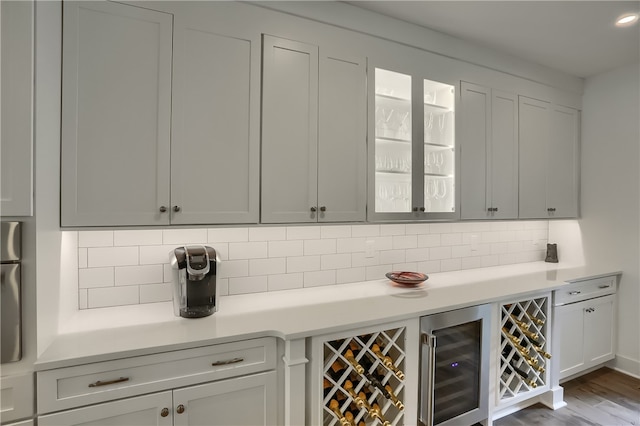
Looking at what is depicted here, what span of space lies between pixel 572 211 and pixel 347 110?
260 centimetres

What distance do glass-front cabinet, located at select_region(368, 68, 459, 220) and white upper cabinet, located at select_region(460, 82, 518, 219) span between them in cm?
12

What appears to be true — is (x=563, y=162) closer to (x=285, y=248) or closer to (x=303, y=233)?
(x=303, y=233)

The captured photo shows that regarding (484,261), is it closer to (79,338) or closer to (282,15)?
(282,15)

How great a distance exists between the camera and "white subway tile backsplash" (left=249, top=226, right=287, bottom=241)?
7.09 feet

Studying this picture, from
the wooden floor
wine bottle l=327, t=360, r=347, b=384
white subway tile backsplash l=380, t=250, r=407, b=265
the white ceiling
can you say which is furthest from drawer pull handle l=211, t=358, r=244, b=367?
the white ceiling

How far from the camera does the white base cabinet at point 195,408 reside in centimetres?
130

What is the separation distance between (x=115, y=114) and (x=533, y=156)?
10.2 ft

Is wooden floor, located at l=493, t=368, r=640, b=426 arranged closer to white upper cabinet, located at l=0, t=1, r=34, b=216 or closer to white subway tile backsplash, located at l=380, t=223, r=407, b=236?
white subway tile backsplash, located at l=380, t=223, r=407, b=236

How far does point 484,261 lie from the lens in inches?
123

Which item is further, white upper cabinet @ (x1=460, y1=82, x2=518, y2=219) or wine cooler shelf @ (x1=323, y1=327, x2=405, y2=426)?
white upper cabinet @ (x1=460, y1=82, x2=518, y2=219)

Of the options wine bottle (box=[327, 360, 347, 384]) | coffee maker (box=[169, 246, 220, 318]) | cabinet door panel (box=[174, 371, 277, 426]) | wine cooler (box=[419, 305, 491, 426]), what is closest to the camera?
cabinet door panel (box=[174, 371, 277, 426])

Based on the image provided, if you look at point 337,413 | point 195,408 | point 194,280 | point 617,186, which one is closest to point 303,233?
point 194,280

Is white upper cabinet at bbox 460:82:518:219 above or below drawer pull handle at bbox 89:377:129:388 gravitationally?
above

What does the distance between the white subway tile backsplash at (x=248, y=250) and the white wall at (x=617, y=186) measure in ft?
10.4
